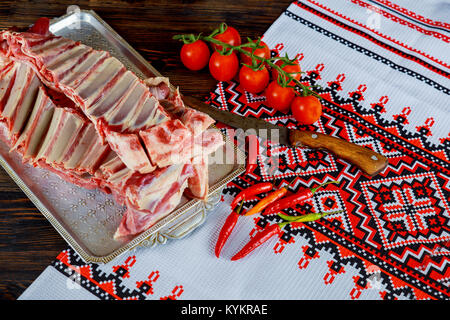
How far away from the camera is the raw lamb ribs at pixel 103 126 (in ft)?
6.12

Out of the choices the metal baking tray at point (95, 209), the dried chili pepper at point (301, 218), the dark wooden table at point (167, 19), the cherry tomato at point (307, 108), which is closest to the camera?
the metal baking tray at point (95, 209)

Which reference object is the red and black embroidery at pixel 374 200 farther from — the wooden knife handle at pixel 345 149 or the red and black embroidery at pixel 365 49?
the red and black embroidery at pixel 365 49

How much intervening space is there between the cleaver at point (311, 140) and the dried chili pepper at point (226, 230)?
52cm

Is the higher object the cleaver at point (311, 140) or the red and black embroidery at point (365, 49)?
the red and black embroidery at point (365, 49)

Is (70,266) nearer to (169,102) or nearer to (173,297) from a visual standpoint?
(173,297)

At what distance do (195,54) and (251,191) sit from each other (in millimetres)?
931

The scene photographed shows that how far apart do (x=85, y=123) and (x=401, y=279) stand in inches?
66.1

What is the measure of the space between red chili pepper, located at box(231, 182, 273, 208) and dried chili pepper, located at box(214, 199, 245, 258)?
0.23 ft

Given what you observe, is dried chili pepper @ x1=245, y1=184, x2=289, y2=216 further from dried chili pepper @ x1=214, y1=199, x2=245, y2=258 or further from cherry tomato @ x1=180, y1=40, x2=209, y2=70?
cherry tomato @ x1=180, y1=40, x2=209, y2=70

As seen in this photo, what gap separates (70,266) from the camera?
6.93 feet

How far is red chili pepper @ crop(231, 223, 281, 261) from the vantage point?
2121mm

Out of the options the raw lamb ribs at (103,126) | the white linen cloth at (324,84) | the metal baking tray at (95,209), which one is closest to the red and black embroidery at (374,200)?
the white linen cloth at (324,84)

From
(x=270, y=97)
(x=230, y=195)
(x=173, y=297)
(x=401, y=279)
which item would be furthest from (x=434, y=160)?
(x=173, y=297)

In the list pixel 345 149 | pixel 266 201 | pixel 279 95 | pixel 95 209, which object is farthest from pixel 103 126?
pixel 345 149
